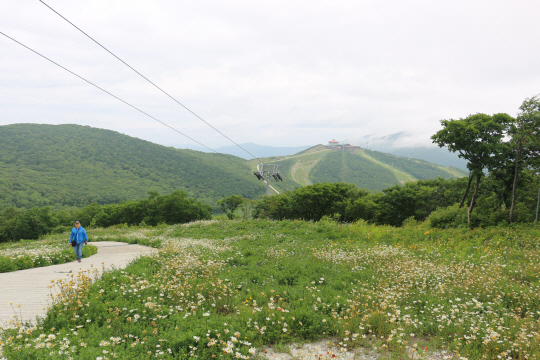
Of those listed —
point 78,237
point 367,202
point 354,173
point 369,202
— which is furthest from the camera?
point 354,173

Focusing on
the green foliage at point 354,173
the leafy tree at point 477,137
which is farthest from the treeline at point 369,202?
the green foliage at point 354,173

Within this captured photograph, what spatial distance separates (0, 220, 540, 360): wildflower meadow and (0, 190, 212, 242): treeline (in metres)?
67.4

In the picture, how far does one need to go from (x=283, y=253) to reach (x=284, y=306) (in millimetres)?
5585

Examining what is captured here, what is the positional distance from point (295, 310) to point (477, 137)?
64.4 feet

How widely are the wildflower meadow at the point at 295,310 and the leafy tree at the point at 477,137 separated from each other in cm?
969

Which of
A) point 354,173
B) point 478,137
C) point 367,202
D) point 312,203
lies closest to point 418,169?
point 354,173

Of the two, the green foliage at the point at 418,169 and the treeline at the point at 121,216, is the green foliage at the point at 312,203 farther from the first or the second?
the green foliage at the point at 418,169

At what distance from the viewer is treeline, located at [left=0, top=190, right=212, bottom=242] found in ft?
237

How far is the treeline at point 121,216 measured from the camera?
72375mm

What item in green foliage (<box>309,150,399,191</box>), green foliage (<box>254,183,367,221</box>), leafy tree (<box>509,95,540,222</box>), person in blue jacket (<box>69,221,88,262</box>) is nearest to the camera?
person in blue jacket (<box>69,221,88,262</box>)

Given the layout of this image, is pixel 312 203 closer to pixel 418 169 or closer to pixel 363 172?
pixel 363 172

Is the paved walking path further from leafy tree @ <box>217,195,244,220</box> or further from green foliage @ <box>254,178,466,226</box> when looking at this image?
leafy tree @ <box>217,195,244,220</box>

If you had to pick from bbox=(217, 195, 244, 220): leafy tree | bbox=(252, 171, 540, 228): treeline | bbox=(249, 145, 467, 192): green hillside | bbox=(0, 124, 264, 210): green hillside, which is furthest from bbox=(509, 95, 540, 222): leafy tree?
bbox=(0, 124, 264, 210): green hillside

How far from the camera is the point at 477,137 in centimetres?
1903
